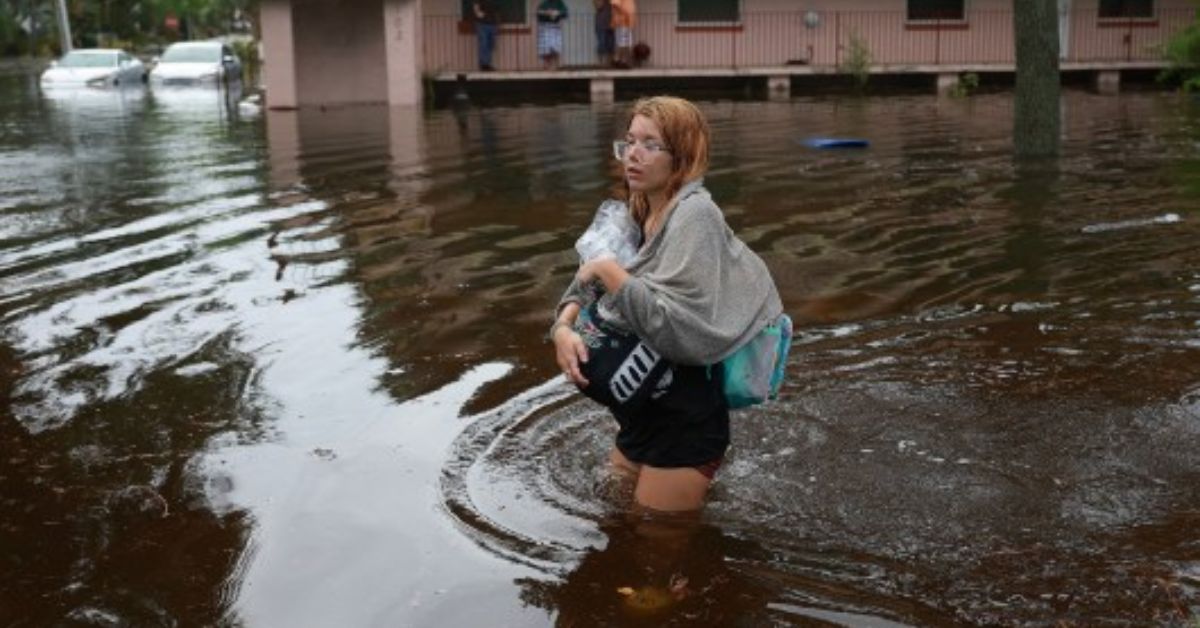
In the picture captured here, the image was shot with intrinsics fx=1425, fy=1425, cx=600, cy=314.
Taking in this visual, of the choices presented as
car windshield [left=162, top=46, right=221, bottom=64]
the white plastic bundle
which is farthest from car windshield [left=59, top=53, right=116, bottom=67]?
the white plastic bundle

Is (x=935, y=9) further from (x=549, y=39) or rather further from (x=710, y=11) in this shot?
(x=549, y=39)

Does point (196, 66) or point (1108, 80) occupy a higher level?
point (196, 66)

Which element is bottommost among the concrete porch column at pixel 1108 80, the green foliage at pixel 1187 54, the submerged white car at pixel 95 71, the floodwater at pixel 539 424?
the floodwater at pixel 539 424

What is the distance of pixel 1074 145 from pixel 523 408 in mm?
13233

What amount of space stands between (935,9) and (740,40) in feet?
15.7

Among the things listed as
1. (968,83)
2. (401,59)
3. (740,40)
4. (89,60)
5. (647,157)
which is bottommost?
(647,157)

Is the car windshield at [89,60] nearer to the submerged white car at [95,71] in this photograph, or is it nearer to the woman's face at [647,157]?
the submerged white car at [95,71]

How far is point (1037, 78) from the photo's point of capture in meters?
15.9

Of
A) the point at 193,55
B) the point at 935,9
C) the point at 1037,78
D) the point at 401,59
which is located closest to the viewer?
the point at 1037,78

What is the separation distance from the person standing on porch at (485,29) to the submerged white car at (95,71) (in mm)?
14190

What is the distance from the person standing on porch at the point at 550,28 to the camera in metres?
31.8

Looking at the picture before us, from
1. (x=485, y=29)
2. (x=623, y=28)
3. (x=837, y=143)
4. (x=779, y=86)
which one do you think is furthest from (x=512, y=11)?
(x=837, y=143)

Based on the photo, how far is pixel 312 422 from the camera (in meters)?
6.27

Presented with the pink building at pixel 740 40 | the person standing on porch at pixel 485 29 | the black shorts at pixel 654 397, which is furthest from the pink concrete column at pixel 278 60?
the black shorts at pixel 654 397
